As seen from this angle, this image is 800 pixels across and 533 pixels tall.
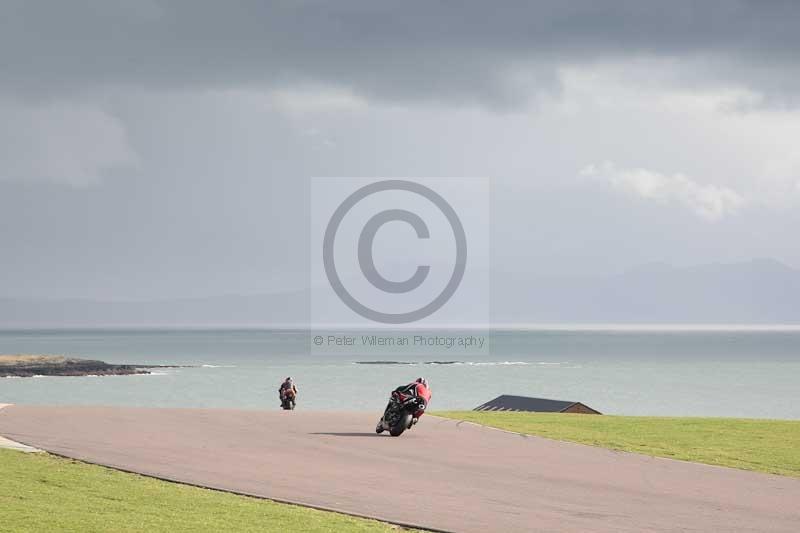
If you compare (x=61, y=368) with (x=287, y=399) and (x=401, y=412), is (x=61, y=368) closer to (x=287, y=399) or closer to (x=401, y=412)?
(x=287, y=399)

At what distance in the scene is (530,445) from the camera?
25.9m

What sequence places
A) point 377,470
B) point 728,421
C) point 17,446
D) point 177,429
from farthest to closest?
point 728,421 < point 177,429 < point 17,446 < point 377,470

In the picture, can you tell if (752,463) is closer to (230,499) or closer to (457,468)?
(457,468)

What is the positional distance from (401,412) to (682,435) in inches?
327

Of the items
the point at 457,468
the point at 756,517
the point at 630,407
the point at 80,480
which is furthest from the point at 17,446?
the point at 630,407

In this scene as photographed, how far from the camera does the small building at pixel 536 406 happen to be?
61.5 meters

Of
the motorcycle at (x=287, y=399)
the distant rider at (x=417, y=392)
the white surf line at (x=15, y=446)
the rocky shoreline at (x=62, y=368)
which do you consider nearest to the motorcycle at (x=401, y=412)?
the distant rider at (x=417, y=392)

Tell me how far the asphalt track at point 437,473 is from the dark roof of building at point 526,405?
112 ft

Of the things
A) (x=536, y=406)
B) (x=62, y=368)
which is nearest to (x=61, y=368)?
(x=62, y=368)

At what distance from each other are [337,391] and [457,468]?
11927 centimetres

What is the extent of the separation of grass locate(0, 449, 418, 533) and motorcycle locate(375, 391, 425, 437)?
32.7 ft

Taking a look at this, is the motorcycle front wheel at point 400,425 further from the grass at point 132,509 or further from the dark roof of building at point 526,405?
the dark roof of building at point 526,405

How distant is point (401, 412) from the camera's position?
1089 inches

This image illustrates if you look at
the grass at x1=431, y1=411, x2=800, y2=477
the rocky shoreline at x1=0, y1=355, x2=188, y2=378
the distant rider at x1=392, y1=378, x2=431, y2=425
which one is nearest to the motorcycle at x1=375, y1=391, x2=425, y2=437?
the distant rider at x1=392, y1=378, x2=431, y2=425
